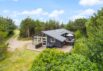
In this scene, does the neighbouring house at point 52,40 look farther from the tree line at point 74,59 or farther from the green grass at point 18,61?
the tree line at point 74,59

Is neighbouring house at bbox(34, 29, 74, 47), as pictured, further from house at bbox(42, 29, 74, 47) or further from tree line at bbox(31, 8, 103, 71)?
tree line at bbox(31, 8, 103, 71)

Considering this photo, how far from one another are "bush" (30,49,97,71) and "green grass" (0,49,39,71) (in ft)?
44.5

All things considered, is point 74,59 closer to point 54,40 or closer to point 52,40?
point 54,40

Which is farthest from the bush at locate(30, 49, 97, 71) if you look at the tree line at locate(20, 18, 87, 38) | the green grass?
the tree line at locate(20, 18, 87, 38)

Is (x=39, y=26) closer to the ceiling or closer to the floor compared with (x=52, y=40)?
closer to the ceiling

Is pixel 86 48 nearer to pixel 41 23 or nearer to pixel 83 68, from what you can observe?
pixel 83 68

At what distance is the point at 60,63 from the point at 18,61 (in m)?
18.2

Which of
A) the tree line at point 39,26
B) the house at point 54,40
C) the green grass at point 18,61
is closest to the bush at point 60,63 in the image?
the green grass at point 18,61

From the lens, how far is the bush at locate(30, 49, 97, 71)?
38.8ft

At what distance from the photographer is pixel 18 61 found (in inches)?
1168

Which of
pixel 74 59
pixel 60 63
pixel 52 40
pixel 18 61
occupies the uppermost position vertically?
pixel 74 59

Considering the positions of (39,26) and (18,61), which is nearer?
(18,61)

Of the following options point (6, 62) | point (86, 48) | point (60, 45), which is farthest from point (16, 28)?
point (86, 48)

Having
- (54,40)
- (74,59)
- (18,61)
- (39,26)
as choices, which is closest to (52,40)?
(54,40)
